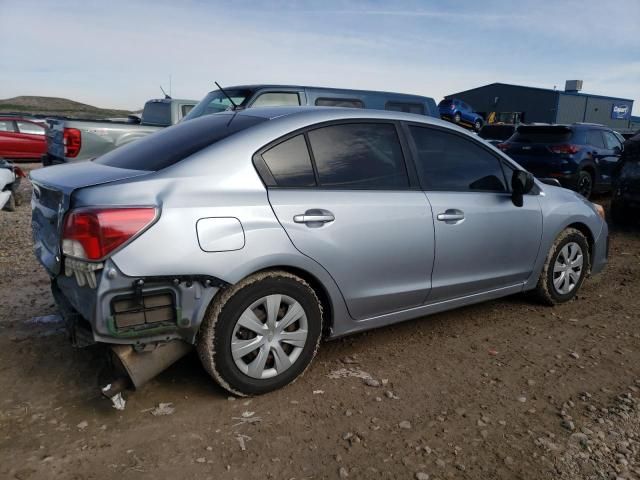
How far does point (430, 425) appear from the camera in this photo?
107 inches

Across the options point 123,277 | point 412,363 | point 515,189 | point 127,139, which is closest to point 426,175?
point 515,189

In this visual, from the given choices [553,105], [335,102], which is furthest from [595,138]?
[553,105]

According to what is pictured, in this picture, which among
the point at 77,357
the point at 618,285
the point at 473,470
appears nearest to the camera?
the point at 473,470

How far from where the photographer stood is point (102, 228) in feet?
8.00

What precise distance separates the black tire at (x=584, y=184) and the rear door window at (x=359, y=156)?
7.38 m

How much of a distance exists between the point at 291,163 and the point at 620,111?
42719 millimetres

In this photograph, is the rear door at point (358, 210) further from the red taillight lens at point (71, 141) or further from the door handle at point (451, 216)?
the red taillight lens at point (71, 141)

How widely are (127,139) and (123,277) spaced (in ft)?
21.0

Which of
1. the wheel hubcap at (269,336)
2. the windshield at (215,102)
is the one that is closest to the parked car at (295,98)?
the windshield at (215,102)

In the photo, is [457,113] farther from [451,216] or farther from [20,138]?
[451,216]

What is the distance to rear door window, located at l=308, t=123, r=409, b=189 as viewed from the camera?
313 centimetres

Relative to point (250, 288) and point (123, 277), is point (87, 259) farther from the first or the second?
point (250, 288)

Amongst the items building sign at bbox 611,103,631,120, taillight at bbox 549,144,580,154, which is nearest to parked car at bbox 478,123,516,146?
taillight at bbox 549,144,580,154

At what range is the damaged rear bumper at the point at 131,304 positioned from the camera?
8.10ft
